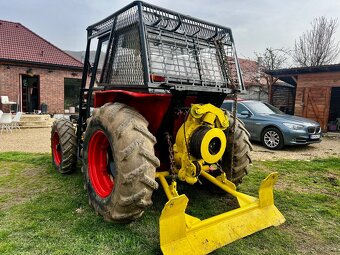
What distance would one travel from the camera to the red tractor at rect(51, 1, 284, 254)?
8.54 feet

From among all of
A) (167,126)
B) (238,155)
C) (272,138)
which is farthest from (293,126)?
(167,126)

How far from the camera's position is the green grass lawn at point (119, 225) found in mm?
2750

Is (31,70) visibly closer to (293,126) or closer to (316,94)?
(293,126)

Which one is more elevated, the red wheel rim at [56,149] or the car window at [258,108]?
the car window at [258,108]

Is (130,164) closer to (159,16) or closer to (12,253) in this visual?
(12,253)

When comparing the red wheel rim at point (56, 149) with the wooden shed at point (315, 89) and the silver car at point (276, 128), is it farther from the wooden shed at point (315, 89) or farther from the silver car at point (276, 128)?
the wooden shed at point (315, 89)

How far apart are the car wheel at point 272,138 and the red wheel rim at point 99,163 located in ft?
22.4

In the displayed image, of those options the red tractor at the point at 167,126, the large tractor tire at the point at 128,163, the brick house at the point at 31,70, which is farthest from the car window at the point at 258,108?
the brick house at the point at 31,70

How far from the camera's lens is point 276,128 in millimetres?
9094

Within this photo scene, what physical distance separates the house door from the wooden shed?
14.3m

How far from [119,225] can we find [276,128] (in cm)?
722

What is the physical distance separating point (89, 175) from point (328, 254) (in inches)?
106

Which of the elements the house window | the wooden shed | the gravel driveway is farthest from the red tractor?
the house window

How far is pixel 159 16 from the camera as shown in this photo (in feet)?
10.8
